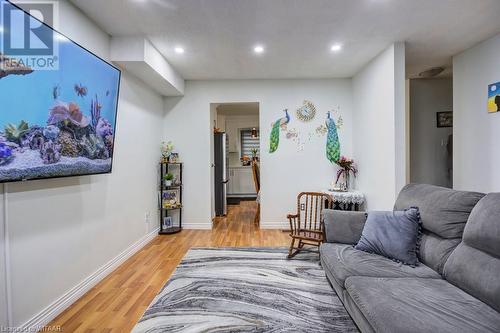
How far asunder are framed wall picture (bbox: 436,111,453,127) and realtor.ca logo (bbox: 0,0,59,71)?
214 inches

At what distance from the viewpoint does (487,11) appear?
240 centimetres

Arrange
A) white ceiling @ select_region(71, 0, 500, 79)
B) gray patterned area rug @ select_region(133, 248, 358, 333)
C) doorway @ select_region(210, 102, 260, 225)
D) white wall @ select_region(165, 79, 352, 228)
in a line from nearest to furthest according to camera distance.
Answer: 1. gray patterned area rug @ select_region(133, 248, 358, 333)
2. white ceiling @ select_region(71, 0, 500, 79)
3. white wall @ select_region(165, 79, 352, 228)
4. doorway @ select_region(210, 102, 260, 225)

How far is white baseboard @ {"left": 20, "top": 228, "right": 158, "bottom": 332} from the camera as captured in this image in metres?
1.80

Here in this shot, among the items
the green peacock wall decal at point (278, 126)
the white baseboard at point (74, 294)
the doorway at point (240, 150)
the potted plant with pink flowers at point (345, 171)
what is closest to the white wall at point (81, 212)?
the white baseboard at point (74, 294)

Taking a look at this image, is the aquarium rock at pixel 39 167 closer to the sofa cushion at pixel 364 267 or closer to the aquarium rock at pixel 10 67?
the aquarium rock at pixel 10 67

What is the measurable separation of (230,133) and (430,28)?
18.5 ft

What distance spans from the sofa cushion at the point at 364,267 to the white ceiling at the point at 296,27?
2.21 metres

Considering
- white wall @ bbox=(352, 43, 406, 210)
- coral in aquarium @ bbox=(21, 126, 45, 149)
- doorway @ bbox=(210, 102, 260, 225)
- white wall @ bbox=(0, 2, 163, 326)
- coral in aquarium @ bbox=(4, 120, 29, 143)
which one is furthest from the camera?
doorway @ bbox=(210, 102, 260, 225)

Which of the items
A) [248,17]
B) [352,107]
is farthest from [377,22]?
[352,107]

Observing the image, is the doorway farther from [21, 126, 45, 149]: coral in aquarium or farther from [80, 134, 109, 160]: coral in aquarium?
[21, 126, 45, 149]: coral in aquarium

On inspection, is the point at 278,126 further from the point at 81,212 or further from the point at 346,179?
the point at 81,212

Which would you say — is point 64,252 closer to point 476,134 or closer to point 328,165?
point 328,165

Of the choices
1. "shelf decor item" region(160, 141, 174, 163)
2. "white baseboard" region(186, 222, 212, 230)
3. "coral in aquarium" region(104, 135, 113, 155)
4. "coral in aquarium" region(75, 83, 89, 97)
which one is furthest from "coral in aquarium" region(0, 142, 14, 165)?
"white baseboard" region(186, 222, 212, 230)

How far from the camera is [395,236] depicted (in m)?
2.03
